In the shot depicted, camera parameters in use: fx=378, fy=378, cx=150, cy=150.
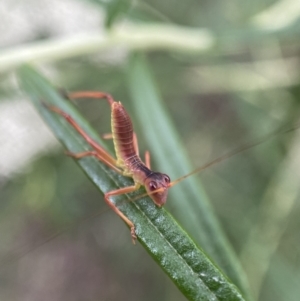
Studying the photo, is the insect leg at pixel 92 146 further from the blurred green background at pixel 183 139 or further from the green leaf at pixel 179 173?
the blurred green background at pixel 183 139

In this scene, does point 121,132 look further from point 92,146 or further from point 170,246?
point 170,246

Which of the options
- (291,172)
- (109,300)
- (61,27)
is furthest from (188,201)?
(109,300)

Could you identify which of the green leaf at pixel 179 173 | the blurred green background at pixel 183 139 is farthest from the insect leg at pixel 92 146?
the blurred green background at pixel 183 139

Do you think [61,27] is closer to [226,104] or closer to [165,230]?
[226,104]

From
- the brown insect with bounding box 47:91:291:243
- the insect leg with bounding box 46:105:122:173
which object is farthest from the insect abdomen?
the insect leg with bounding box 46:105:122:173

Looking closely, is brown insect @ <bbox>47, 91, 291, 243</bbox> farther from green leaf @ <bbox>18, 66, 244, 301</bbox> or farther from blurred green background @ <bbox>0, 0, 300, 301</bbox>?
blurred green background @ <bbox>0, 0, 300, 301</bbox>
